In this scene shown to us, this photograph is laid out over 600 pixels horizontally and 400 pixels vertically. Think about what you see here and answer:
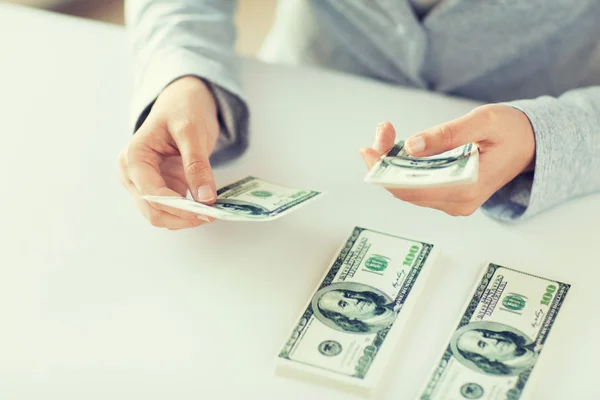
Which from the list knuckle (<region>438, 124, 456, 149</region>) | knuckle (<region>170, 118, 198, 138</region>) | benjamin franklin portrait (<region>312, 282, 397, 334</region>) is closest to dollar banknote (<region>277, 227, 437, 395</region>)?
benjamin franklin portrait (<region>312, 282, 397, 334</region>)

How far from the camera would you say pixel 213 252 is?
2.34ft

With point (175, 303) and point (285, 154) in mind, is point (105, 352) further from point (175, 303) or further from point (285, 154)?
point (285, 154)

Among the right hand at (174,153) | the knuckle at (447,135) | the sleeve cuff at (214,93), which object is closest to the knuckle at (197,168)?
the right hand at (174,153)

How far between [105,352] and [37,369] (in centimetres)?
6

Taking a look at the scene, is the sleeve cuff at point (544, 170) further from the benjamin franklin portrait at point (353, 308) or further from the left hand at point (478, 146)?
the benjamin franklin portrait at point (353, 308)

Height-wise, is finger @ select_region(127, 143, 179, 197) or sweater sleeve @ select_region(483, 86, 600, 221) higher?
sweater sleeve @ select_region(483, 86, 600, 221)

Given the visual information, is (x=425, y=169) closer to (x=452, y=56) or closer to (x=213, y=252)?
(x=213, y=252)

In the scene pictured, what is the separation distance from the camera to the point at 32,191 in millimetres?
790

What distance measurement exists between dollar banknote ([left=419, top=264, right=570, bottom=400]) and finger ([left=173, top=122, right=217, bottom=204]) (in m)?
0.28

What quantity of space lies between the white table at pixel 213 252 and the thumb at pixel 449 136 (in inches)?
3.9

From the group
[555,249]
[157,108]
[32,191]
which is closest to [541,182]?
[555,249]

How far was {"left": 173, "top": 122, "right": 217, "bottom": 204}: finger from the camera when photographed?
0.70 m

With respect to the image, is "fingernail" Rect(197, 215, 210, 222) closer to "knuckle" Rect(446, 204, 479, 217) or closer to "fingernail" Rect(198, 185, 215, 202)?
"fingernail" Rect(198, 185, 215, 202)

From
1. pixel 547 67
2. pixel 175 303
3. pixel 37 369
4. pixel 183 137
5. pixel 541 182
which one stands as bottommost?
pixel 37 369
